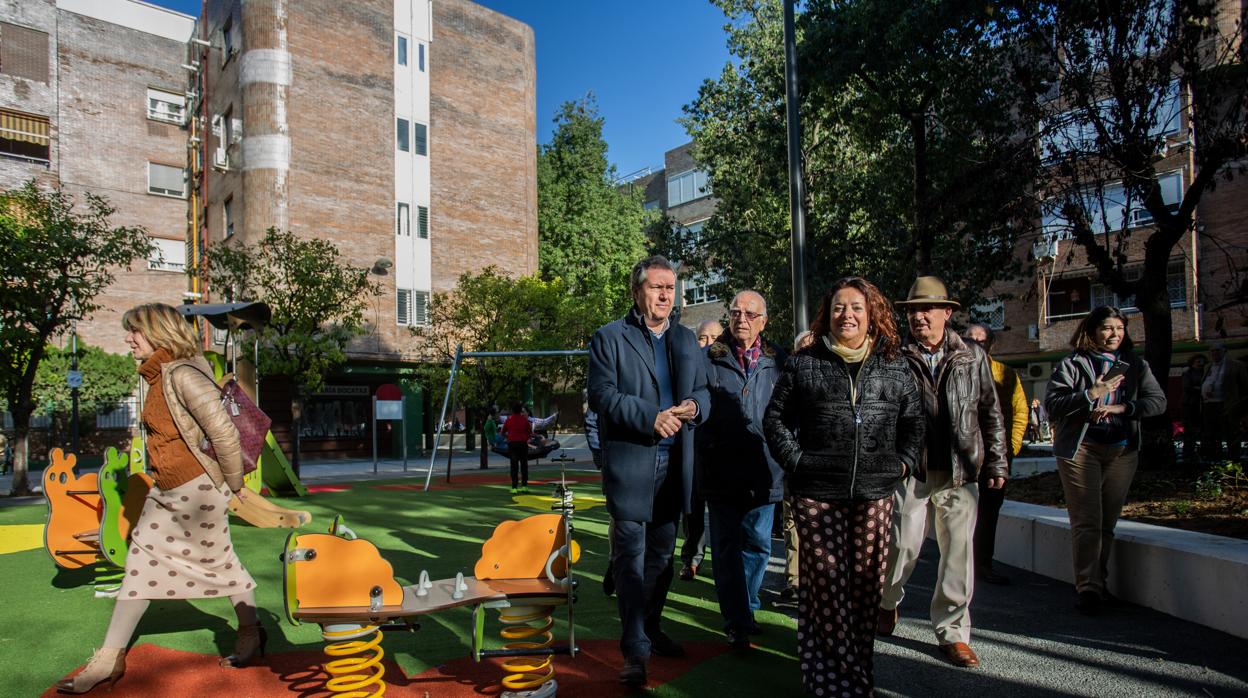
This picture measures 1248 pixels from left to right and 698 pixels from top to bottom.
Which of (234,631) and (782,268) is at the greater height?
(782,268)

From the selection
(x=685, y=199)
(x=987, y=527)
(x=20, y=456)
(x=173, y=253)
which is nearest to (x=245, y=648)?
(x=987, y=527)

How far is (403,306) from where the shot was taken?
30.6 meters

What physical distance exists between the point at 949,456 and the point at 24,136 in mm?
37793

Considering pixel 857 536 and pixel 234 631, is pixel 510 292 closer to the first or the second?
pixel 234 631

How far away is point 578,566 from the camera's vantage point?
278 inches

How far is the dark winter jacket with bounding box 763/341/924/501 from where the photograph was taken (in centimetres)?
Answer: 360

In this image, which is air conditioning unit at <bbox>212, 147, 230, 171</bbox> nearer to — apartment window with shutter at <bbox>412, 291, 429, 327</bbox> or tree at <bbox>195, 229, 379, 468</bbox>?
apartment window with shutter at <bbox>412, 291, 429, 327</bbox>

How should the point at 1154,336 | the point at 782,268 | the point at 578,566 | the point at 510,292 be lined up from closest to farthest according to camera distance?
the point at 578,566 → the point at 1154,336 → the point at 782,268 → the point at 510,292

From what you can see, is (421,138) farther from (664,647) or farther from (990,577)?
(664,647)

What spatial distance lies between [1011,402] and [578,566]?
375 centimetres

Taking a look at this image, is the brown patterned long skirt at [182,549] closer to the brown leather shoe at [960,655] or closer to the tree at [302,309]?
the brown leather shoe at [960,655]

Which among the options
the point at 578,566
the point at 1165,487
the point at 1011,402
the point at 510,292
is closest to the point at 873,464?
the point at 1011,402

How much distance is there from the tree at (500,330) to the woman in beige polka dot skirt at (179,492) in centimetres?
2160

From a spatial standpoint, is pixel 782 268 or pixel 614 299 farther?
pixel 614 299
